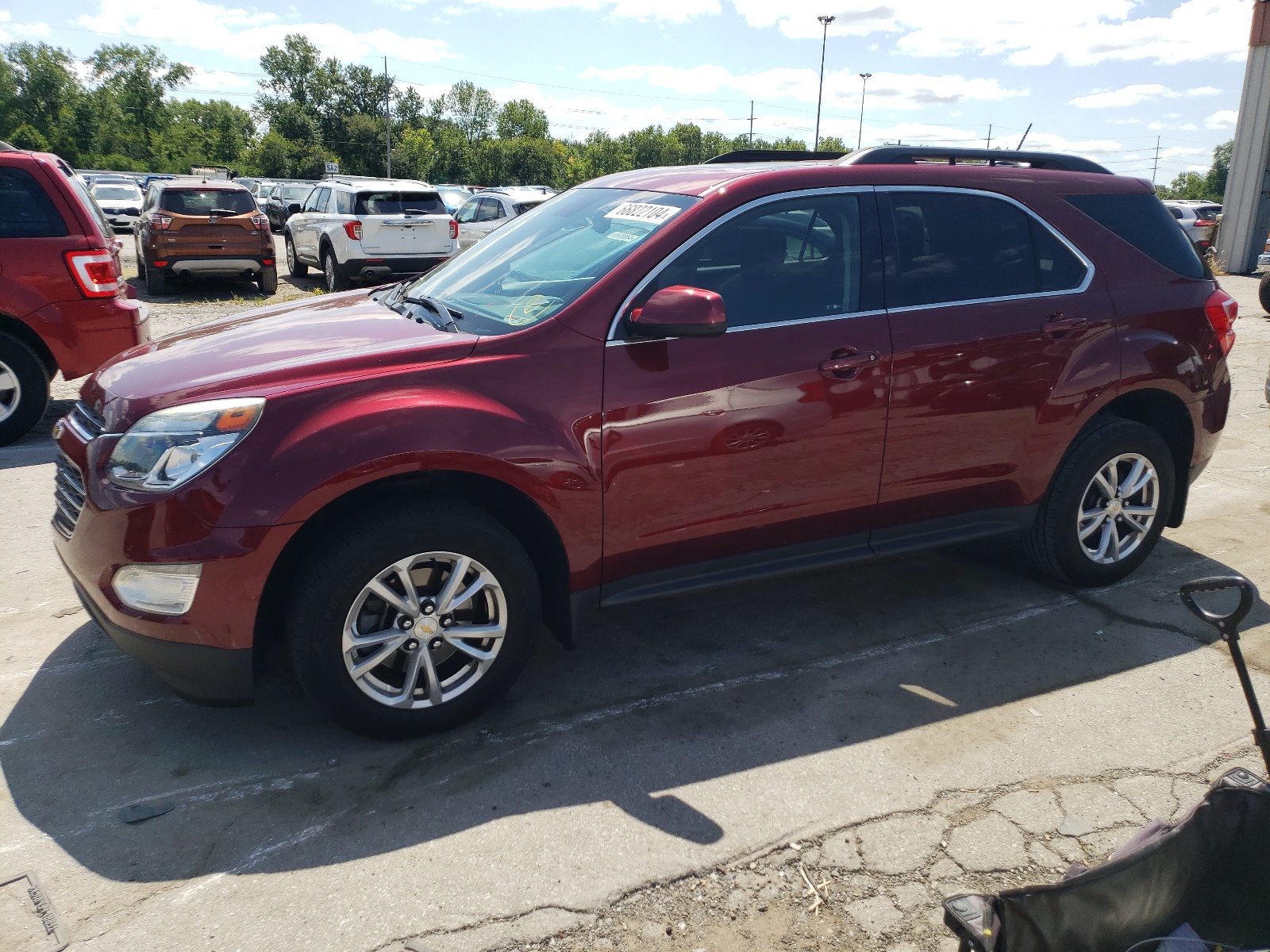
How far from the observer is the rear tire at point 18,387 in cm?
657

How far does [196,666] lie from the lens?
114 inches

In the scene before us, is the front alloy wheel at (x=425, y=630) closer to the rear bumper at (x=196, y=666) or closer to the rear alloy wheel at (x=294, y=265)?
the rear bumper at (x=196, y=666)

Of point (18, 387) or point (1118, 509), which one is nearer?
point (1118, 509)

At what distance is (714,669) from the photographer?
3744 millimetres

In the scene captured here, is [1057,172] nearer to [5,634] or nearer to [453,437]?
[453,437]

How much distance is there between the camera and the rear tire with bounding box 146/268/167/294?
1459 centimetres

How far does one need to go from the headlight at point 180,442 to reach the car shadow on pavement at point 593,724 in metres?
0.93

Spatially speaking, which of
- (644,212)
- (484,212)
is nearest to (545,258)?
(644,212)

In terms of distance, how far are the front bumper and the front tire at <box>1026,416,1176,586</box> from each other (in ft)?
10.6

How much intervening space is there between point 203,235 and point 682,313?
530 inches

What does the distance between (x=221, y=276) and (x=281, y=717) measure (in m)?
13.4

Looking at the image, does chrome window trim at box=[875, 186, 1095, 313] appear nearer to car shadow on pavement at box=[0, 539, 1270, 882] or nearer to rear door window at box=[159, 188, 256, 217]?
car shadow on pavement at box=[0, 539, 1270, 882]

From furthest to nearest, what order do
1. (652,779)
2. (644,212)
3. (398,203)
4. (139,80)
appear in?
(139,80) → (398,203) → (644,212) → (652,779)

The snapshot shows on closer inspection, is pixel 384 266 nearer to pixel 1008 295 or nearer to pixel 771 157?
pixel 771 157
